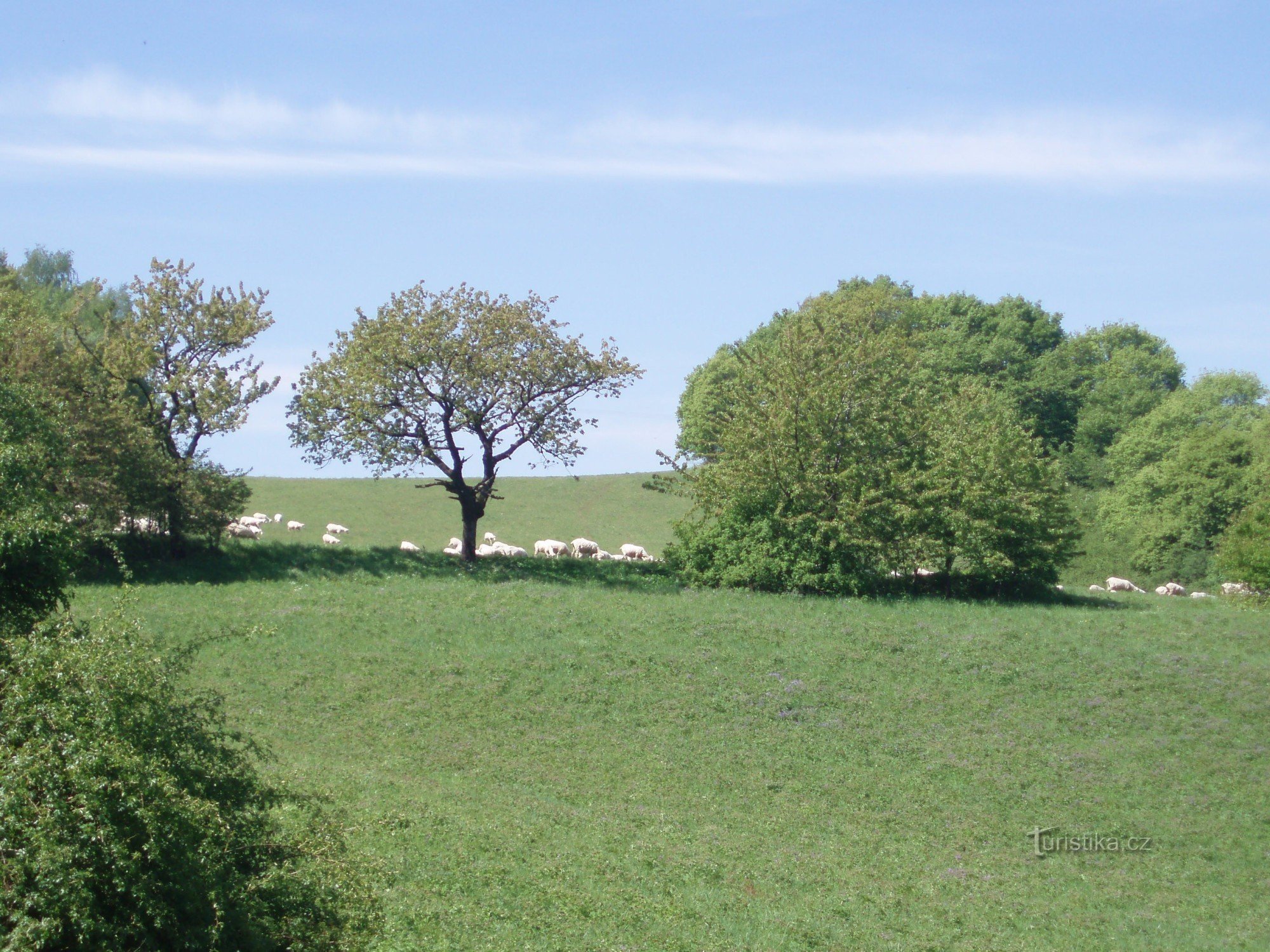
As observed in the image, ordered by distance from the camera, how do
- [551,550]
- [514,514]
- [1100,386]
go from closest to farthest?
[551,550] < [514,514] < [1100,386]

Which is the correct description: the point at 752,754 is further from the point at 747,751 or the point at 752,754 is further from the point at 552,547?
the point at 552,547

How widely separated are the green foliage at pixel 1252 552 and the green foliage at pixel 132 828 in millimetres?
42961

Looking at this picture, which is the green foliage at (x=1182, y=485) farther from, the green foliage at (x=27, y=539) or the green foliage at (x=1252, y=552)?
the green foliage at (x=27, y=539)

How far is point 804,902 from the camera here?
18.9 meters

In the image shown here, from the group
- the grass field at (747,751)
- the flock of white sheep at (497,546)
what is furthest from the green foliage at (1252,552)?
the flock of white sheep at (497,546)

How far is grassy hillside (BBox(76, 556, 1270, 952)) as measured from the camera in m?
18.4

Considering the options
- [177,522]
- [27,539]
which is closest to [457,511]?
[177,522]

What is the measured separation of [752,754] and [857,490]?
17.5 metres

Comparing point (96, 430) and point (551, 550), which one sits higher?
point (96, 430)

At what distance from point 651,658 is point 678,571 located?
1209 cm

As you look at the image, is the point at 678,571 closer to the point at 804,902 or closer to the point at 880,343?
the point at 880,343

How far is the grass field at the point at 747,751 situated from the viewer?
60.4 ft

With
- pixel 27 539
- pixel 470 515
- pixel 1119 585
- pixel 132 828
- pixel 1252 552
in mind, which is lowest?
pixel 132 828

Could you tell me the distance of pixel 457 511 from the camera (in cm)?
7481
